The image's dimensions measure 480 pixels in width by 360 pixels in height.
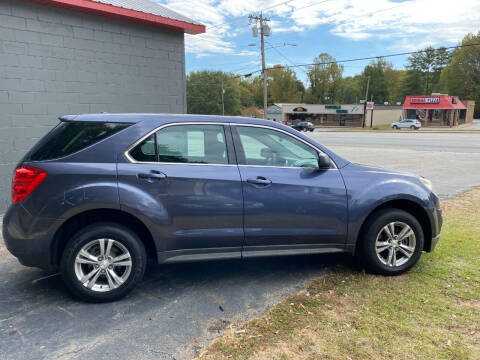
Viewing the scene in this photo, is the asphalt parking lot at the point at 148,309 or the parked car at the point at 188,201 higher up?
the parked car at the point at 188,201

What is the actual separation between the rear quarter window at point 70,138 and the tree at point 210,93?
8107 cm

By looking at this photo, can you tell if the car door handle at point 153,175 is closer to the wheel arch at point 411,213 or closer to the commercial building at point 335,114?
the wheel arch at point 411,213

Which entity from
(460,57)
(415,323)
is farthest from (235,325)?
(460,57)

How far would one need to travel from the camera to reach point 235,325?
3.07 meters

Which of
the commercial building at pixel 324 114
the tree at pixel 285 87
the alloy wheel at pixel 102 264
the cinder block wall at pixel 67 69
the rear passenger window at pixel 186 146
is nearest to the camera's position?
the alloy wheel at pixel 102 264

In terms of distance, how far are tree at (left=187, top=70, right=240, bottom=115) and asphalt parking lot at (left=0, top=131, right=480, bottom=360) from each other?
8074 centimetres

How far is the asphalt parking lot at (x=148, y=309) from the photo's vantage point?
9.19 feet

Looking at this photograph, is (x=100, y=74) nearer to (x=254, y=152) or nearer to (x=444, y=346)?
(x=254, y=152)

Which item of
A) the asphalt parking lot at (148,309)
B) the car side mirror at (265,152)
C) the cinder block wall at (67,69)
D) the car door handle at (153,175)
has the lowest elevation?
the asphalt parking lot at (148,309)

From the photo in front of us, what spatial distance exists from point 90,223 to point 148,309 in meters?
0.96

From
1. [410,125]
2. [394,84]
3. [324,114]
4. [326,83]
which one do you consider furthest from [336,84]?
[410,125]

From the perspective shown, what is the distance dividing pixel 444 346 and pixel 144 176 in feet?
9.14

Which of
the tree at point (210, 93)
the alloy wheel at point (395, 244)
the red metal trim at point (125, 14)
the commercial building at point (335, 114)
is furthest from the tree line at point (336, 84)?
the alloy wheel at point (395, 244)

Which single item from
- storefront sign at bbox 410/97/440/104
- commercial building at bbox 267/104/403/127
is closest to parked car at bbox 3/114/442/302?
storefront sign at bbox 410/97/440/104
